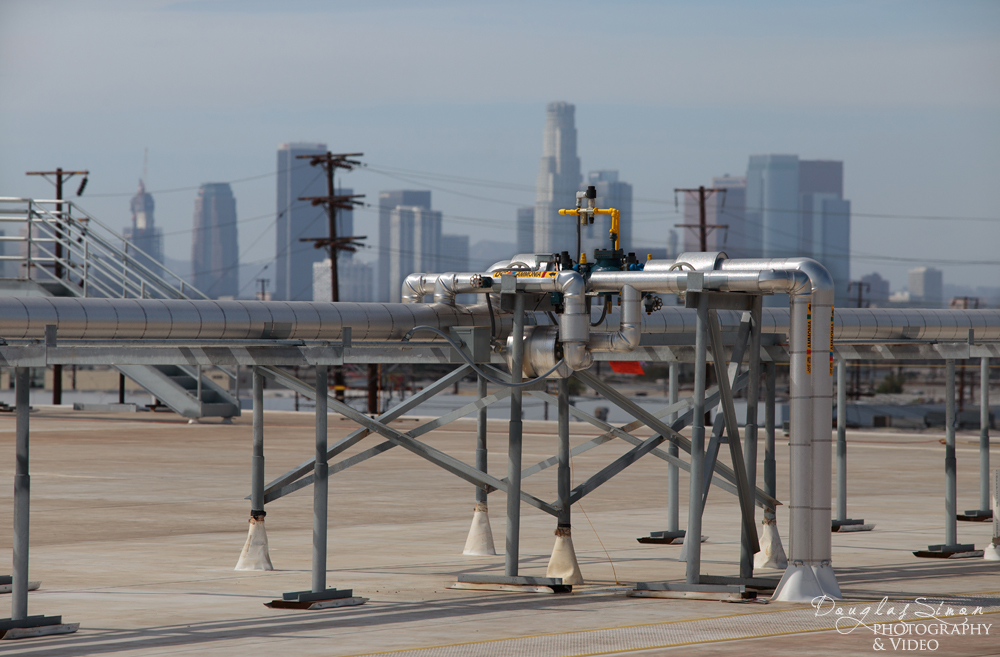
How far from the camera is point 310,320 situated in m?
16.3

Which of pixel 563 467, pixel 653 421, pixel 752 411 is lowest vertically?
pixel 563 467

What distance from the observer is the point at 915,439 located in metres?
48.7

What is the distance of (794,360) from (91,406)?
5139cm

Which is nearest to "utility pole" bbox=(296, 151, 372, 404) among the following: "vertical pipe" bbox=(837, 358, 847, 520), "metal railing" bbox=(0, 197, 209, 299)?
"metal railing" bbox=(0, 197, 209, 299)

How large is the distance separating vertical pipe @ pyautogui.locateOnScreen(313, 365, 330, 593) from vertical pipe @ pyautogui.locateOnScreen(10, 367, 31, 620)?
3.11 metres

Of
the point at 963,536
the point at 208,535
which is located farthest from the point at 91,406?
the point at 963,536

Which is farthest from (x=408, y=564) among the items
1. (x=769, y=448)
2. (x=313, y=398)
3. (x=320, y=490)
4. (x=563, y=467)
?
(x=769, y=448)

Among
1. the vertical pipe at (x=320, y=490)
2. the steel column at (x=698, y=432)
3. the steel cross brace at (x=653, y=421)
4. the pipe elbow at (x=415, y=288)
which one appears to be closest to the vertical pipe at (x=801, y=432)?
the steel column at (x=698, y=432)

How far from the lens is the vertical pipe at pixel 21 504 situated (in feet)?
43.5

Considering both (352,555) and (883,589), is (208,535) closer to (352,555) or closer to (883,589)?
(352,555)

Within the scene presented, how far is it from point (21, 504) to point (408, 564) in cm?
707

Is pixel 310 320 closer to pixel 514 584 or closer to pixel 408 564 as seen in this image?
pixel 514 584

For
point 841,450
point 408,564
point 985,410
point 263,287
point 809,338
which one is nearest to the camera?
point 809,338

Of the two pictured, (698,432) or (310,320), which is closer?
(698,432)
